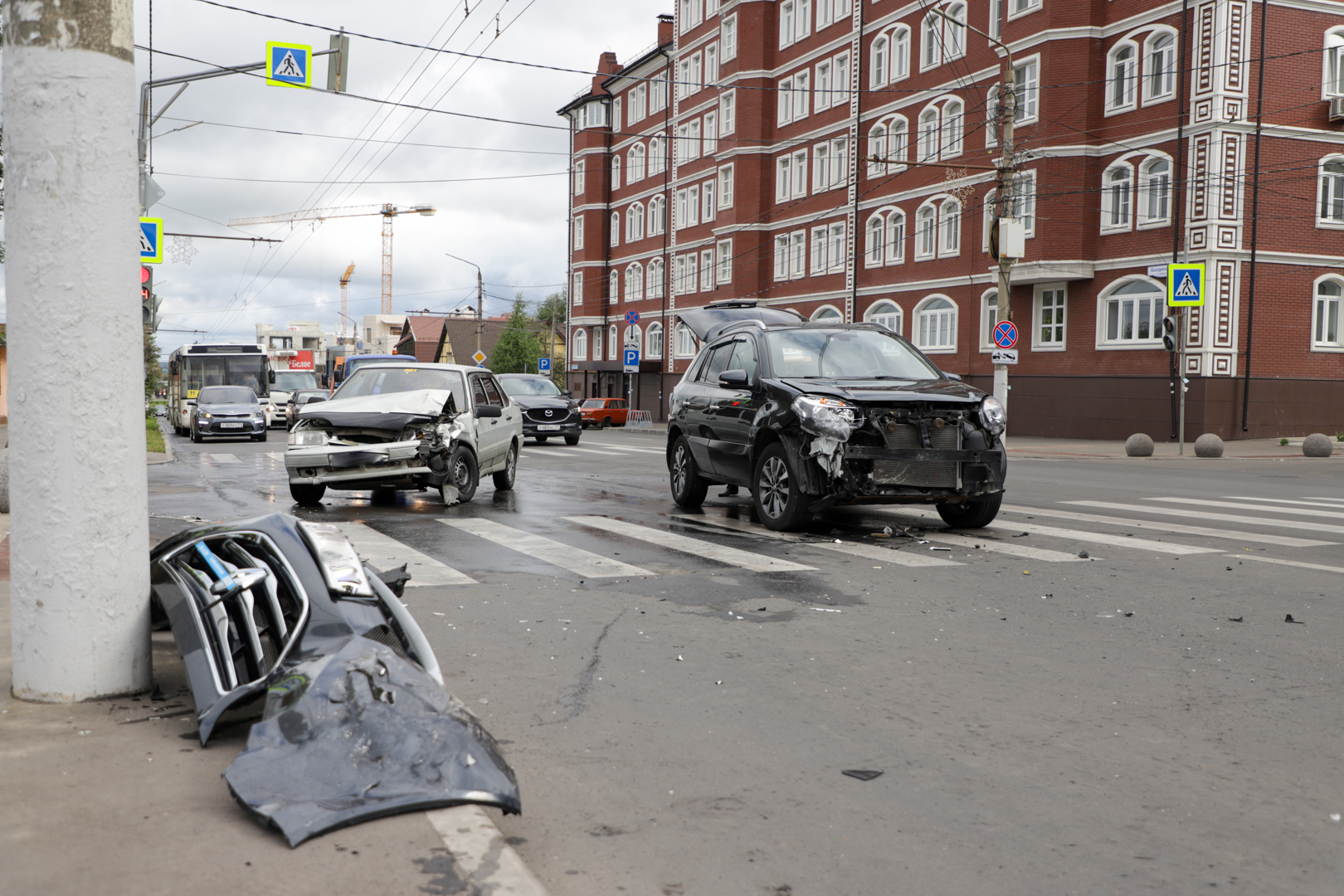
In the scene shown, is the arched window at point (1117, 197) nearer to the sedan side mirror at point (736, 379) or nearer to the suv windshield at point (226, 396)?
the suv windshield at point (226, 396)

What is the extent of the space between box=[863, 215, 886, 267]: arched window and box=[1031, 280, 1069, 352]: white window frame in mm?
9908

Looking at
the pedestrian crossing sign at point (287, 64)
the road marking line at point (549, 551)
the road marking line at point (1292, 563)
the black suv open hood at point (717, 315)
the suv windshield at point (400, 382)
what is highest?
the pedestrian crossing sign at point (287, 64)

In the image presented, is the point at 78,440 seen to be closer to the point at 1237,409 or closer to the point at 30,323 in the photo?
the point at 30,323

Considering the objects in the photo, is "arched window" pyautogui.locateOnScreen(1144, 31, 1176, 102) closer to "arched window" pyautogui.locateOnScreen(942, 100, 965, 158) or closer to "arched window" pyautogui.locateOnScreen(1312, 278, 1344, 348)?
"arched window" pyautogui.locateOnScreen(1312, 278, 1344, 348)

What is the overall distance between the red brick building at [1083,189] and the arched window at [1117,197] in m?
0.05

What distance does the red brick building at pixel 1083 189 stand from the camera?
3117 centimetres

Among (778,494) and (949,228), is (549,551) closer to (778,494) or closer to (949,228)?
(778,494)

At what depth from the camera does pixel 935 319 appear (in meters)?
41.9

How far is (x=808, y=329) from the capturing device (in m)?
11.4

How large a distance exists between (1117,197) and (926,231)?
9258 millimetres

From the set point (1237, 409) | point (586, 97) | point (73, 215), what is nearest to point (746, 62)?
point (586, 97)

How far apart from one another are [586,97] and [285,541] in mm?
71612

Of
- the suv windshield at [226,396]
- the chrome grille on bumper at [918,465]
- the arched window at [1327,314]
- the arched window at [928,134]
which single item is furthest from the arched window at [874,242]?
the chrome grille on bumper at [918,465]

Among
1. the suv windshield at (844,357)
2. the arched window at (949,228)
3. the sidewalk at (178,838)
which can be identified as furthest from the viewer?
the arched window at (949,228)
